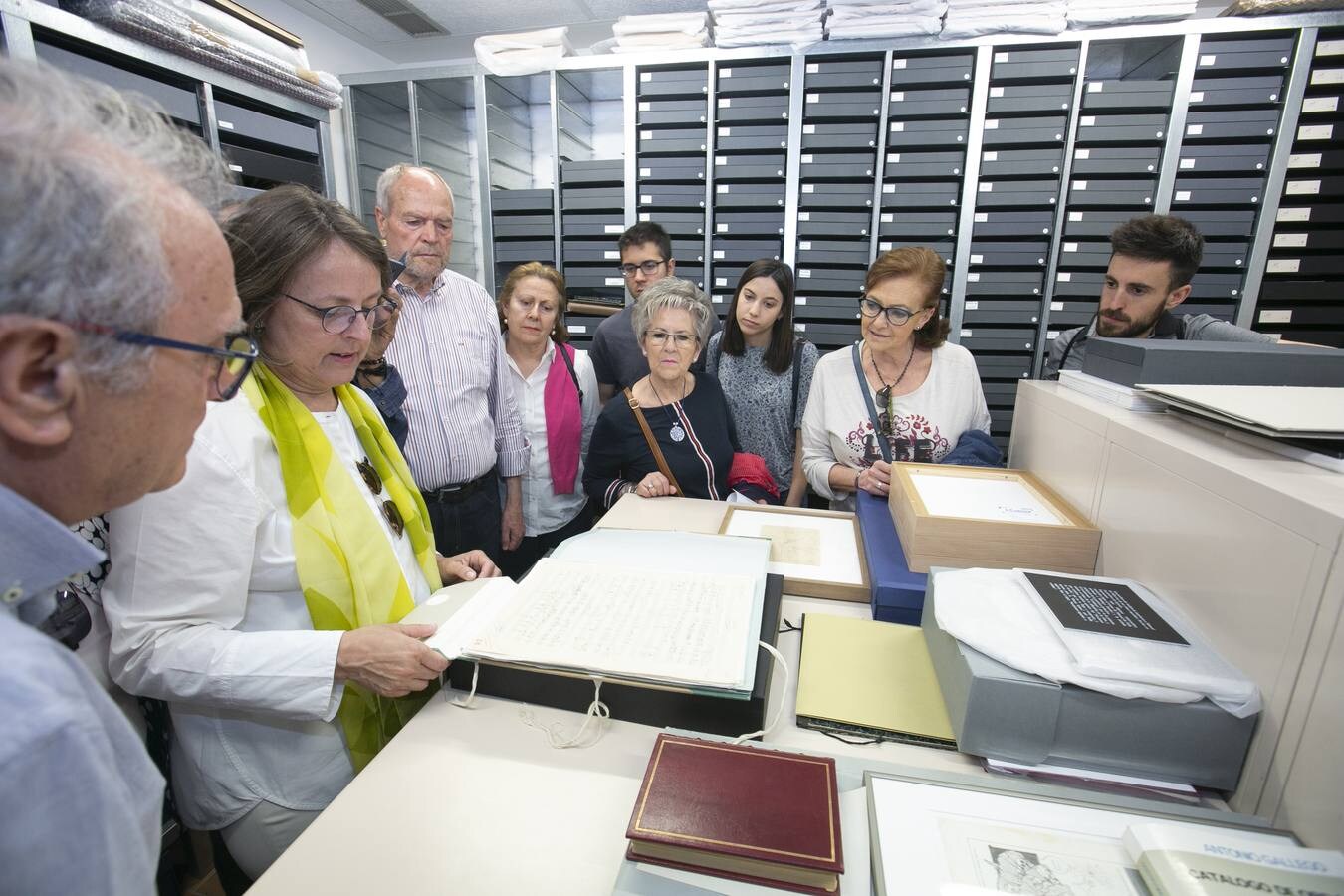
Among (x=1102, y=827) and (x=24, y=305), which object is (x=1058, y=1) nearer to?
(x=1102, y=827)

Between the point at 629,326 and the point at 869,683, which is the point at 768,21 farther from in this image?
the point at 869,683

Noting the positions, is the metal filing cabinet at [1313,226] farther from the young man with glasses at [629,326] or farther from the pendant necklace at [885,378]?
the young man with glasses at [629,326]

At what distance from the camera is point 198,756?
2.76 feet

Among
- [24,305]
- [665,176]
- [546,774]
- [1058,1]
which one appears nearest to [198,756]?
[546,774]

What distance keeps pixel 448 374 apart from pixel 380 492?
807mm

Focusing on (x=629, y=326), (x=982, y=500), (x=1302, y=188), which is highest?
(x=1302, y=188)

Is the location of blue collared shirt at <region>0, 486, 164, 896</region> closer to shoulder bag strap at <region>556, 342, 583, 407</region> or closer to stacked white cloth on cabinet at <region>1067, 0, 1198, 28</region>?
shoulder bag strap at <region>556, 342, 583, 407</region>

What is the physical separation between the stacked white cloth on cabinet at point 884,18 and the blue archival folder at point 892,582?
8.69ft

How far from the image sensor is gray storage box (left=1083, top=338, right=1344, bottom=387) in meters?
0.91

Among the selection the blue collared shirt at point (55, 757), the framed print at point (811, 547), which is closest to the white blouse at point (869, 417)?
the framed print at point (811, 547)

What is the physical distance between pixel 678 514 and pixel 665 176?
230 centimetres

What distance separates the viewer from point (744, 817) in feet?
1.81

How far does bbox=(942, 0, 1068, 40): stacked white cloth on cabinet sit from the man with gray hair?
10.7 ft

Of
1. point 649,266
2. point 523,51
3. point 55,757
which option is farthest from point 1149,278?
point 523,51
